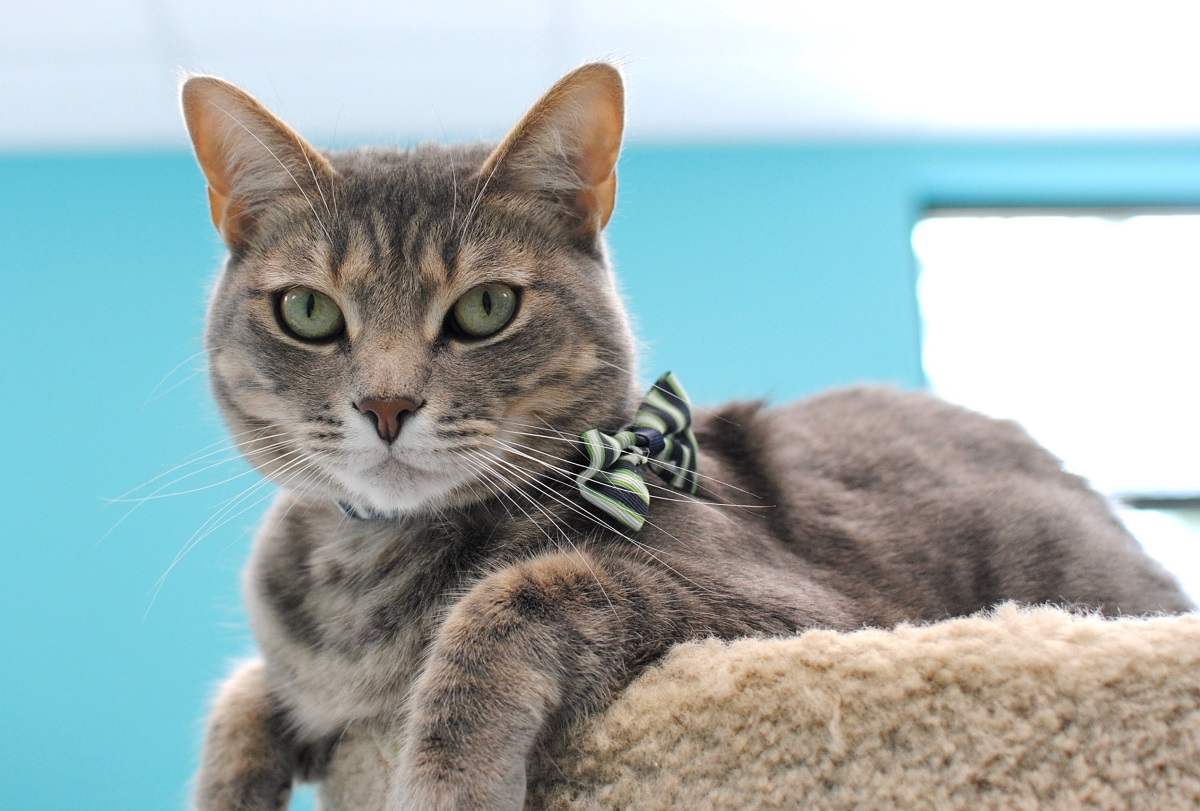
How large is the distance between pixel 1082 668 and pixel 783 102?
3.14 metres

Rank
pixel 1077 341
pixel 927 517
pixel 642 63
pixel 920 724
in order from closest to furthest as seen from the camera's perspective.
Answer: pixel 920 724 → pixel 927 517 → pixel 642 63 → pixel 1077 341

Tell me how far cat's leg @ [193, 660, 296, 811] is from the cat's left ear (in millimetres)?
644

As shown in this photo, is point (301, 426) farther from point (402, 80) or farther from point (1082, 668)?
point (402, 80)

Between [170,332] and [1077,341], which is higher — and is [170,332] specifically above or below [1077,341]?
above

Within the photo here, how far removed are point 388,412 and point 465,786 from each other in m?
0.34

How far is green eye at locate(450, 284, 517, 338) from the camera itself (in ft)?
3.42

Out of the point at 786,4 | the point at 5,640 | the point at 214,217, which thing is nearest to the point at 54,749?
the point at 5,640

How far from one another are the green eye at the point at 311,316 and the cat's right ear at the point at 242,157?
0.12 metres

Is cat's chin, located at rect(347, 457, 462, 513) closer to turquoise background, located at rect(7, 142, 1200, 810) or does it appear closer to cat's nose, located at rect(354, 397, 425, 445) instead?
cat's nose, located at rect(354, 397, 425, 445)

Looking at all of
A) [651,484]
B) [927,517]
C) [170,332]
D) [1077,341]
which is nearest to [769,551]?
[651,484]

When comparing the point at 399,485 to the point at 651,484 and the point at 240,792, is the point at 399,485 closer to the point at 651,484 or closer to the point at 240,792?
the point at 651,484

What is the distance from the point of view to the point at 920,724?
76cm

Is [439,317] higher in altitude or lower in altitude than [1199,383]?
higher

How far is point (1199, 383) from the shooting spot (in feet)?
13.1
